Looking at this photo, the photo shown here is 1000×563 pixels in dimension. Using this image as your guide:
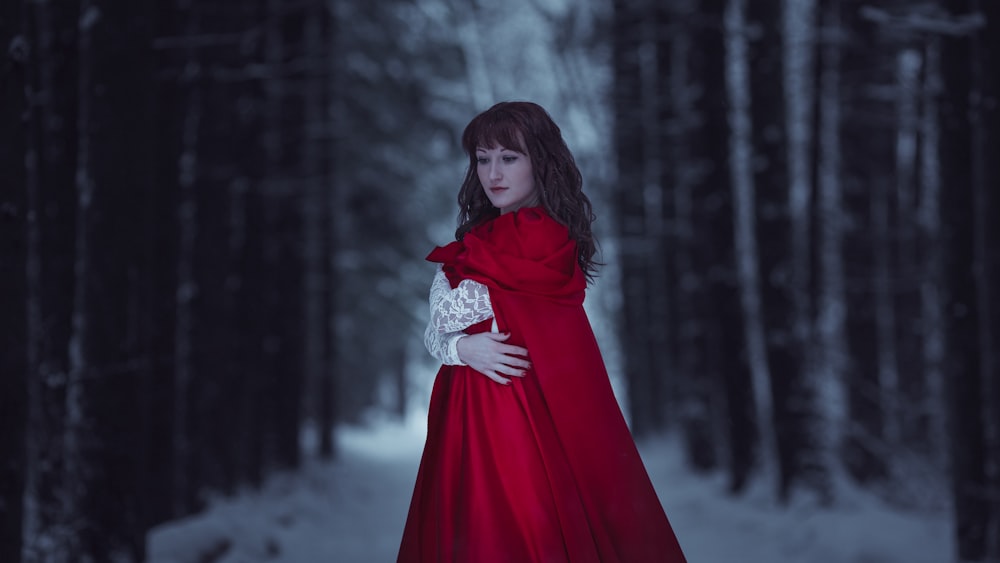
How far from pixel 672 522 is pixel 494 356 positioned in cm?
770

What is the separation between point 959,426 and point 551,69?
47.3 feet

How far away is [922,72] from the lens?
9.26 meters

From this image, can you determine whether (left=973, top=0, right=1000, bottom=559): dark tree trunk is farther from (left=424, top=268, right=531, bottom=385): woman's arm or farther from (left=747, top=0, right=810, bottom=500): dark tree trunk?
(left=424, top=268, right=531, bottom=385): woman's arm

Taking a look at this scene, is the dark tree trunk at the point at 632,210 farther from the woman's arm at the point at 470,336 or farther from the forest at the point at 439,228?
the woman's arm at the point at 470,336

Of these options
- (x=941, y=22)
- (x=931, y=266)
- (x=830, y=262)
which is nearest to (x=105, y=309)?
(x=941, y=22)

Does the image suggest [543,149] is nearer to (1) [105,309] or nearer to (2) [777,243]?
(1) [105,309]

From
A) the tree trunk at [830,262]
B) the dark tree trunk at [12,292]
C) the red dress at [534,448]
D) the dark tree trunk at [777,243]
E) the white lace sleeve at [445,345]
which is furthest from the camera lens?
the tree trunk at [830,262]

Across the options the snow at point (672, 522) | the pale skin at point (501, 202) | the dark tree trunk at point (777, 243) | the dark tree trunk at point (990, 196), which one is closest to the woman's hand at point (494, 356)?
the pale skin at point (501, 202)

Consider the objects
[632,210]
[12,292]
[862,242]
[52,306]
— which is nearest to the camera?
[12,292]

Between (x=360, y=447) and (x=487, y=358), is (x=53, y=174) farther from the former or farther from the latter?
(x=360, y=447)

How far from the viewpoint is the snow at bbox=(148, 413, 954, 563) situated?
7.62 metres

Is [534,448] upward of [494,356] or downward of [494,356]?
downward

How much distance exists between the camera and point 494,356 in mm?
4020

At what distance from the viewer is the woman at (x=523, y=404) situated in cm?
389
